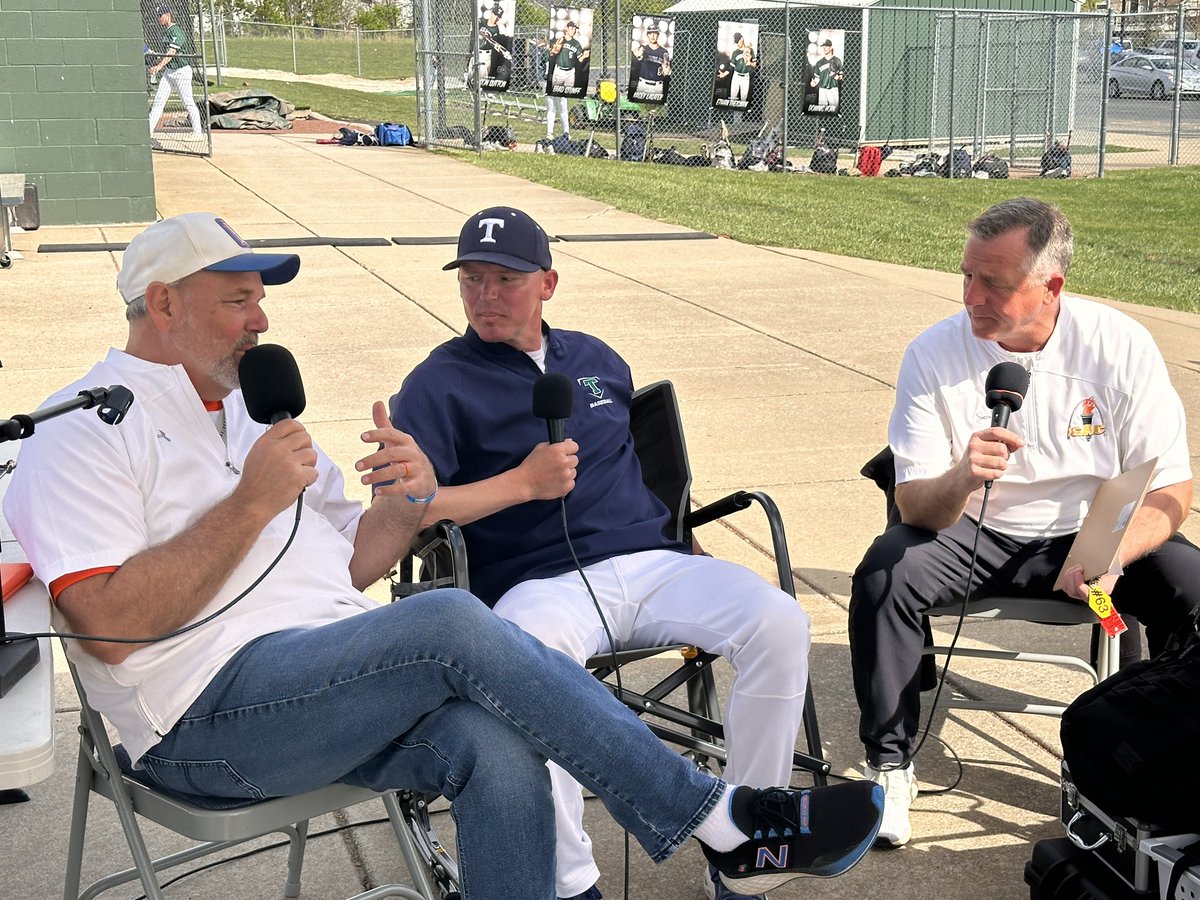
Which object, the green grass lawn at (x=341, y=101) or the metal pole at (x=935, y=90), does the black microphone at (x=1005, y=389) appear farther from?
the green grass lawn at (x=341, y=101)

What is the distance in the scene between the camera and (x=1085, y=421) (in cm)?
365

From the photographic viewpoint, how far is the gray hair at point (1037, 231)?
3523 mm

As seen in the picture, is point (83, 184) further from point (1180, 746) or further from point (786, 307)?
point (1180, 746)

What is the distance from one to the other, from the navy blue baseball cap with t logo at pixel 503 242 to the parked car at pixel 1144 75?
34.4m

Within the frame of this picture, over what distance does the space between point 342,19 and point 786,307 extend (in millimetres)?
49976

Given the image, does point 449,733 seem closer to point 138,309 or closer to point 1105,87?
point 138,309

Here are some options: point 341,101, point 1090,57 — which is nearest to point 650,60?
point 1090,57

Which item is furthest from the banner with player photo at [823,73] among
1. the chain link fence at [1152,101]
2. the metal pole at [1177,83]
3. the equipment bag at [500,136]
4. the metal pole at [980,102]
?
the metal pole at [1177,83]

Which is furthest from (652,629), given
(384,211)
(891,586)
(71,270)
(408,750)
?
(384,211)

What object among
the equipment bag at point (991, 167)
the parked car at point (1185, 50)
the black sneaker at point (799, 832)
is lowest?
the black sneaker at point (799, 832)

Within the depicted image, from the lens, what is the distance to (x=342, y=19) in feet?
182

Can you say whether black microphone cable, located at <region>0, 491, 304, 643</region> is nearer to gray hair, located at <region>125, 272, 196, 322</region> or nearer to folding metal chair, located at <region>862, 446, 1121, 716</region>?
gray hair, located at <region>125, 272, 196, 322</region>

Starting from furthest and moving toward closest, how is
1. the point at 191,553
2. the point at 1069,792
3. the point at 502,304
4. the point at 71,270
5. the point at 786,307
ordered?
the point at 71,270 → the point at 786,307 → the point at 502,304 → the point at 1069,792 → the point at 191,553

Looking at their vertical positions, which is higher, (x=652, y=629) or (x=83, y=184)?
(x=83, y=184)
